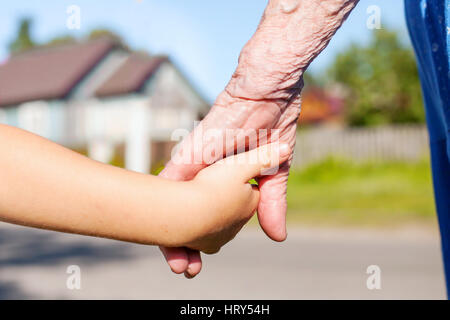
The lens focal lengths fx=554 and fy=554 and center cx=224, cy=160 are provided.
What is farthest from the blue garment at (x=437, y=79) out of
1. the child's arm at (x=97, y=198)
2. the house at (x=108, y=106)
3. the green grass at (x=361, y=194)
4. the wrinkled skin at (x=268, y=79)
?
the house at (x=108, y=106)

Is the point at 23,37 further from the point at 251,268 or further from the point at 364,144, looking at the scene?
the point at 251,268

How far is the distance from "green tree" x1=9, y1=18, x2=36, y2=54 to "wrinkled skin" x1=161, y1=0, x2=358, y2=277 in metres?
59.0

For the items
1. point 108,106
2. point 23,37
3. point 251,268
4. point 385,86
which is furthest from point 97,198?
point 23,37

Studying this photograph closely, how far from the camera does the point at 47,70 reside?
75.4ft

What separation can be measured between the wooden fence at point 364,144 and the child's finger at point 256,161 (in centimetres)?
1531

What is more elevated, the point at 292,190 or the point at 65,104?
the point at 65,104

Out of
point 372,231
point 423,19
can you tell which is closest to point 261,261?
point 372,231

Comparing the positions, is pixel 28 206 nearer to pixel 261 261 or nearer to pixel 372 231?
pixel 261 261

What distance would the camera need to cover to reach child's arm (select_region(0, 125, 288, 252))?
102 centimetres

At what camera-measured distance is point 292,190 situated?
12.6m

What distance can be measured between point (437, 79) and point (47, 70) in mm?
23348

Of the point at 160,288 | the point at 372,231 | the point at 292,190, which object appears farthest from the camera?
the point at 292,190

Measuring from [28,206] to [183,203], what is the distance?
0.95 ft

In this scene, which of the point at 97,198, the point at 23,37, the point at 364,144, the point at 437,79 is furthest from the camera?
the point at 23,37
